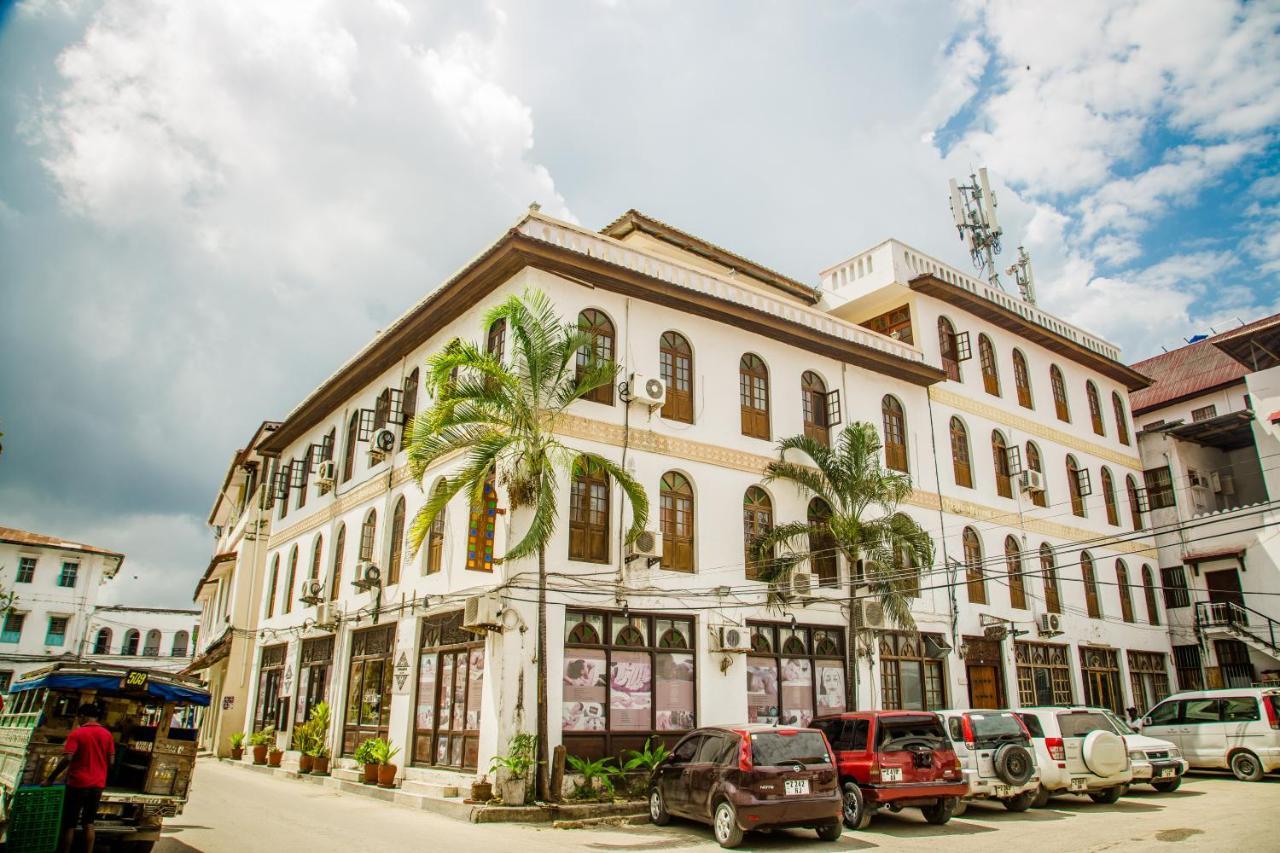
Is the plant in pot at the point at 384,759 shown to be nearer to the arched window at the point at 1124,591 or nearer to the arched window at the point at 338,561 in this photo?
the arched window at the point at 338,561

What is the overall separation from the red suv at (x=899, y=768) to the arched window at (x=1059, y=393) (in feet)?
58.1

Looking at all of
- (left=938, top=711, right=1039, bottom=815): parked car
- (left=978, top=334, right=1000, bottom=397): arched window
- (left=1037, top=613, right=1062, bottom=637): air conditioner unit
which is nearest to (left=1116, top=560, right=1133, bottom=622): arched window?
(left=1037, top=613, right=1062, bottom=637): air conditioner unit

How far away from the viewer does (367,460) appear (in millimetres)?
21906

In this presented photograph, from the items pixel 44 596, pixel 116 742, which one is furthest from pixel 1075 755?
pixel 44 596

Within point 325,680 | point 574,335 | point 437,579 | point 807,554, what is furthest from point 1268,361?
point 325,680

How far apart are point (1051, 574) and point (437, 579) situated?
57.6 feet

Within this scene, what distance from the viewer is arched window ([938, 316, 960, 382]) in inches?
952

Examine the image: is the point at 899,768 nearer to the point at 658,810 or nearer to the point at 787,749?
the point at 787,749

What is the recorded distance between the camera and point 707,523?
17.6 m

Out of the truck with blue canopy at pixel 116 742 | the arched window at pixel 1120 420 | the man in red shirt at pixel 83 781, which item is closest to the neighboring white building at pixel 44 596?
the truck with blue canopy at pixel 116 742

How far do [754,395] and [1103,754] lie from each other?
383 inches

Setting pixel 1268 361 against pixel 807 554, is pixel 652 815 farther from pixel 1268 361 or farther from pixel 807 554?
pixel 1268 361

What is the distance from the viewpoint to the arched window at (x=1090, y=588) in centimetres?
2503

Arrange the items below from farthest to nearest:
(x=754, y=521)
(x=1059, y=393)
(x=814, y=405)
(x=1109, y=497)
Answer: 1. (x=1109, y=497)
2. (x=1059, y=393)
3. (x=814, y=405)
4. (x=754, y=521)
